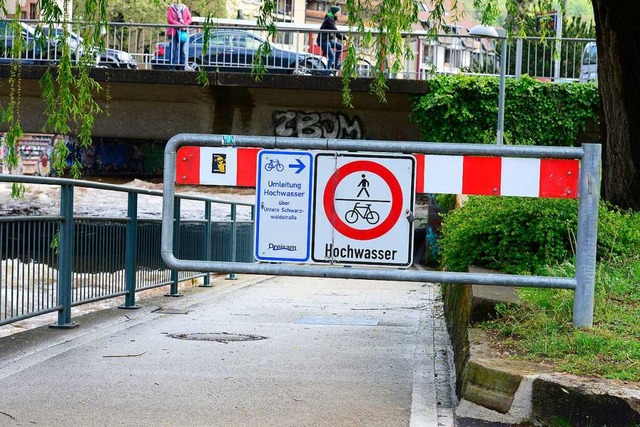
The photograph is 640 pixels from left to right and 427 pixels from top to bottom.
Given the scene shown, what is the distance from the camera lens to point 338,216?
5.95m

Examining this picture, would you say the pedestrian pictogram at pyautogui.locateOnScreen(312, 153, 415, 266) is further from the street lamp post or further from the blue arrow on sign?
the street lamp post

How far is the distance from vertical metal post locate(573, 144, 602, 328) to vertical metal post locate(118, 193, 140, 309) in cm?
531

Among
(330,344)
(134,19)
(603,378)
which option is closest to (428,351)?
(330,344)

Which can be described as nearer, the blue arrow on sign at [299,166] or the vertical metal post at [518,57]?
the blue arrow on sign at [299,166]

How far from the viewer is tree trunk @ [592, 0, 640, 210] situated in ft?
35.8

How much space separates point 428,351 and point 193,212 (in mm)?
6028

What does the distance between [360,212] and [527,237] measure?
2.40 m

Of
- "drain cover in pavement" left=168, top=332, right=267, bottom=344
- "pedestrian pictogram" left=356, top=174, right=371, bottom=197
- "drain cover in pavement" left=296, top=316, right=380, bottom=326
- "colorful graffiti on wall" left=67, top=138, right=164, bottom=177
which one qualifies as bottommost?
"drain cover in pavement" left=296, top=316, right=380, bottom=326

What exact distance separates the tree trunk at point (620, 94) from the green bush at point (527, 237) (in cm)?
256

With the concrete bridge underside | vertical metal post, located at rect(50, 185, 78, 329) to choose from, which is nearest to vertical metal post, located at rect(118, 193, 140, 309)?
vertical metal post, located at rect(50, 185, 78, 329)

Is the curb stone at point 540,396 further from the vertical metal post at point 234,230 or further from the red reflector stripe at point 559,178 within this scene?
the vertical metal post at point 234,230

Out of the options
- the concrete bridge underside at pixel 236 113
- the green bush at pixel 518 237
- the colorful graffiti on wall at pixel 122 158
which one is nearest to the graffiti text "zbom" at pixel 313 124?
the concrete bridge underside at pixel 236 113

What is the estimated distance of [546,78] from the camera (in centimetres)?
2434

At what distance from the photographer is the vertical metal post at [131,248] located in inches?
398
